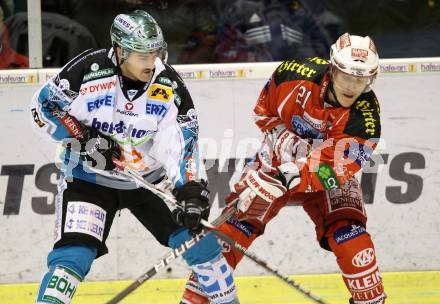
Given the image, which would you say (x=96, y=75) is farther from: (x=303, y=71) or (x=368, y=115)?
(x=368, y=115)

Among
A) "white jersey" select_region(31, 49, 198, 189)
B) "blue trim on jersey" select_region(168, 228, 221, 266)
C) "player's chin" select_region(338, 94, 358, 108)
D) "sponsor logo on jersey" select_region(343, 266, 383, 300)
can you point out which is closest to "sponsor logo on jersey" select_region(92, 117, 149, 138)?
"white jersey" select_region(31, 49, 198, 189)

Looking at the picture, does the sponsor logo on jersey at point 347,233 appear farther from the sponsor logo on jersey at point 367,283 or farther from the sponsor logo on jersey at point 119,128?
the sponsor logo on jersey at point 119,128

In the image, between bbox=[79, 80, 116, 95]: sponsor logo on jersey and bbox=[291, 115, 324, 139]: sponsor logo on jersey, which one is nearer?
bbox=[79, 80, 116, 95]: sponsor logo on jersey

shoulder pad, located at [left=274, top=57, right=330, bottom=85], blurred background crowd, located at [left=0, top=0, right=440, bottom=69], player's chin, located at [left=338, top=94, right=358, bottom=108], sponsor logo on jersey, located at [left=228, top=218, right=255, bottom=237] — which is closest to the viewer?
player's chin, located at [left=338, top=94, right=358, bottom=108]

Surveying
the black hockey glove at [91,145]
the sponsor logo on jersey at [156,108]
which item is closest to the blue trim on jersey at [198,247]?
the black hockey glove at [91,145]

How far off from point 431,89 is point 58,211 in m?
2.28

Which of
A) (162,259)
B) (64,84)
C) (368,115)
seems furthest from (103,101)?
(368,115)

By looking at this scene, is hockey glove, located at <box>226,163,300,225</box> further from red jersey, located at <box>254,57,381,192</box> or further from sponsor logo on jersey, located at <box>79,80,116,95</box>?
sponsor logo on jersey, located at <box>79,80,116,95</box>

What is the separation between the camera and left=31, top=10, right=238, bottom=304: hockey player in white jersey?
432cm

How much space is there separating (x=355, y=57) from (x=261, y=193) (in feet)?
2.26

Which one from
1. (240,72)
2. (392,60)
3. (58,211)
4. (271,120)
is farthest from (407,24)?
(58,211)

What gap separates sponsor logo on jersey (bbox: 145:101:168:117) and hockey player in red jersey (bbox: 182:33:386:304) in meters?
0.51

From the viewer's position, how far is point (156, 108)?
4449mm

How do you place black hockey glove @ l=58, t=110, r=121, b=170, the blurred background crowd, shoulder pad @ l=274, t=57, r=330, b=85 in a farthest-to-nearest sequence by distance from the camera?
the blurred background crowd
shoulder pad @ l=274, t=57, r=330, b=85
black hockey glove @ l=58, t=110, r=121, b=170
